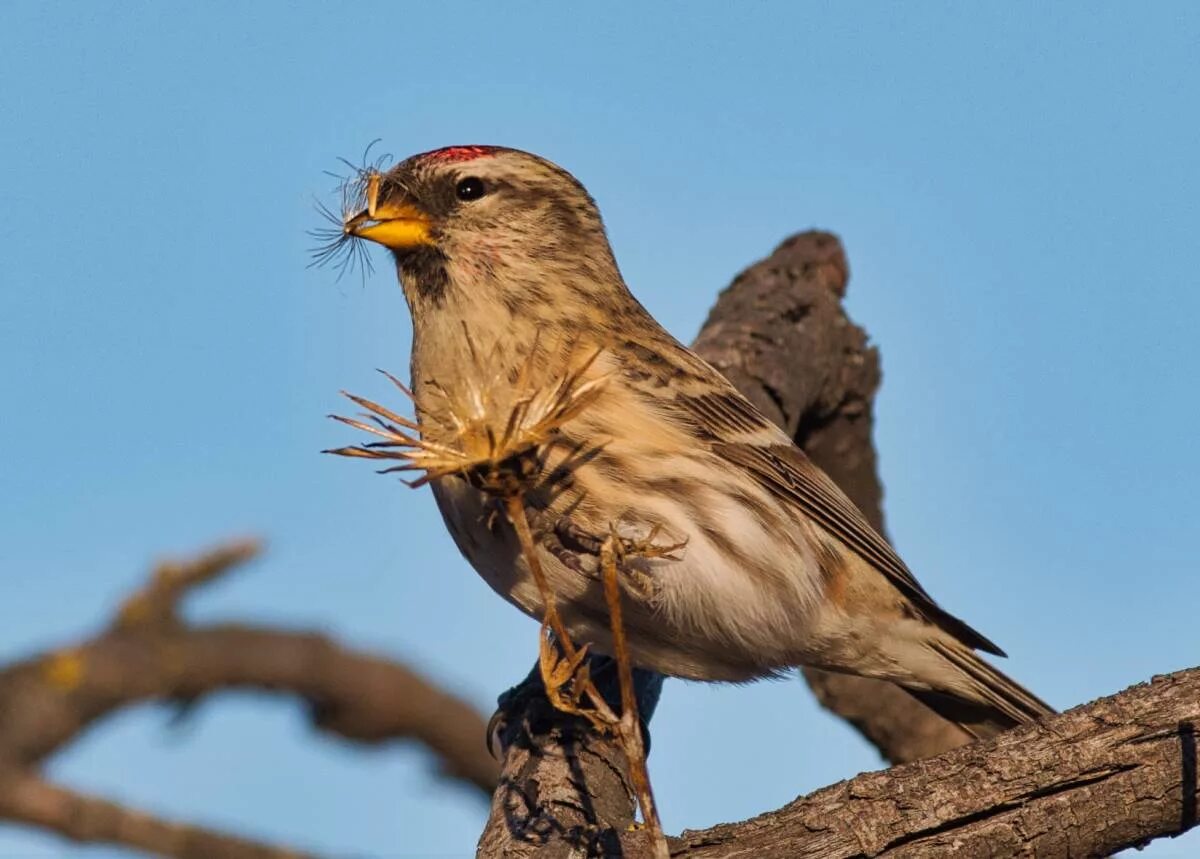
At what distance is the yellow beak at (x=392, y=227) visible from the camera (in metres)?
4.99

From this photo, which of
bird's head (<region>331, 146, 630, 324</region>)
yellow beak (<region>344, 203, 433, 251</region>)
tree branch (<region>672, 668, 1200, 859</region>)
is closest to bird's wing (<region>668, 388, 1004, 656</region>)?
bird's head (<region>331, 146, 630, 324</region>)

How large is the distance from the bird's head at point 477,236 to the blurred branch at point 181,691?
1034 millimetres

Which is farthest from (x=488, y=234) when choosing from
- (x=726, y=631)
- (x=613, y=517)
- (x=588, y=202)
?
(x=726, y=631)

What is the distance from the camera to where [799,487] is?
538cm

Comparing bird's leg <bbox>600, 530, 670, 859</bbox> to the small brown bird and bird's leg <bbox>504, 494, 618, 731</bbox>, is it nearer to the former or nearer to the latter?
bird's leg <bbox>504, 494, 618, 731</bbox>

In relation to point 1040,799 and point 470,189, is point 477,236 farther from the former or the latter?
point 1040,799

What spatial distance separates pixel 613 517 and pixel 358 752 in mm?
3207

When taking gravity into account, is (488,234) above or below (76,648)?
above

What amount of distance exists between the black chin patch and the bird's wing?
91cm

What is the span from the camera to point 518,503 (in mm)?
2900

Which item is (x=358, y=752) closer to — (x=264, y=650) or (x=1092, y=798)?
(x=264, y=650)

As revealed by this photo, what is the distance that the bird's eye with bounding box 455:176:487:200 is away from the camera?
5.13 metres

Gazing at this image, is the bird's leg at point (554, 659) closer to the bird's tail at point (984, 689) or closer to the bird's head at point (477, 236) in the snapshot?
the bird's head at point (477, 236)

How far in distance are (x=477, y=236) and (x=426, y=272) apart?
21 cm
